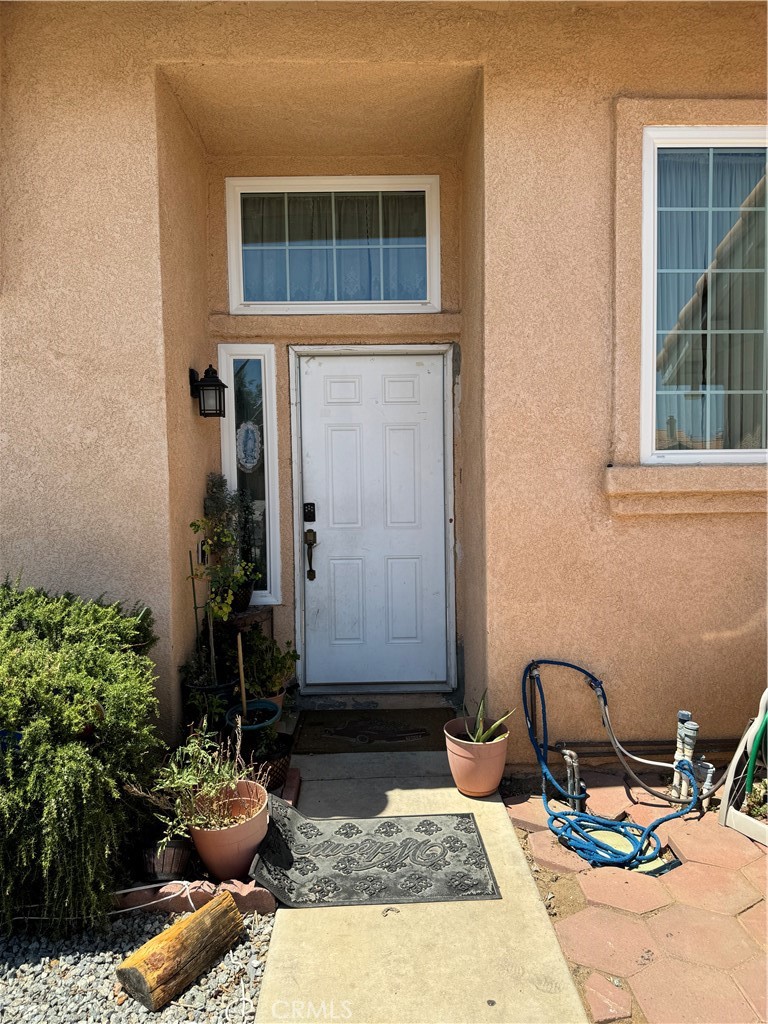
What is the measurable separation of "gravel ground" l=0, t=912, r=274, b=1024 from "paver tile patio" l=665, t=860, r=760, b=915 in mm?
1627

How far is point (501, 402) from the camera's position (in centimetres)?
355

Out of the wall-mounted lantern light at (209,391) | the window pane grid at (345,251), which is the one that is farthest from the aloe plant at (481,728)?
the window pane grid at (345,251)

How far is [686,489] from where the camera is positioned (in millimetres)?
3479

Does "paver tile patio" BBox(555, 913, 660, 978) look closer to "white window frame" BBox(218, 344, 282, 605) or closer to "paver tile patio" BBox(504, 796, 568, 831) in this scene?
"paver tile patio" BBox(504, 796, 568, 831)

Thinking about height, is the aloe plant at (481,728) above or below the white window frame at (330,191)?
below

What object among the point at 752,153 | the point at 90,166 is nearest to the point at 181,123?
the point at 90,166

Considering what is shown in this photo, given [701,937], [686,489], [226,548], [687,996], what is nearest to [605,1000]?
[687,996]

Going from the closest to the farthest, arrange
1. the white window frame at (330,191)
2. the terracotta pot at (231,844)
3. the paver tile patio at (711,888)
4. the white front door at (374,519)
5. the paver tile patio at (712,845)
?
the paver tile patio at (711,888) → the terracotta pot at (231,844) → the paver tile patio at (712,845) → the white window frame at (330,191) → the white front door at (374,519)

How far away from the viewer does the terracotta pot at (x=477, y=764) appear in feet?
10.8

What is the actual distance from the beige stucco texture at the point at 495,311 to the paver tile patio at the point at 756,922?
3.78ft

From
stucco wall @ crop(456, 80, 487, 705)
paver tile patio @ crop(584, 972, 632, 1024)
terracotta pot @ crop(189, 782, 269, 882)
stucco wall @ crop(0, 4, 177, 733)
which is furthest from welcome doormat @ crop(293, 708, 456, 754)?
paver tile patio @ crop(584, 972, 632, 1024)

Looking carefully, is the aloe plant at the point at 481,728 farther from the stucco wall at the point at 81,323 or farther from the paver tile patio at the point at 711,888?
the stucco wall at the point at 81,323

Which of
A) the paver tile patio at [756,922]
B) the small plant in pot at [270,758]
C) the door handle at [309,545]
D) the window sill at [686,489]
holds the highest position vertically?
the window sill at [686,489]

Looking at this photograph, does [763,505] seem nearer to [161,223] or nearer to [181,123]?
[161,223]
